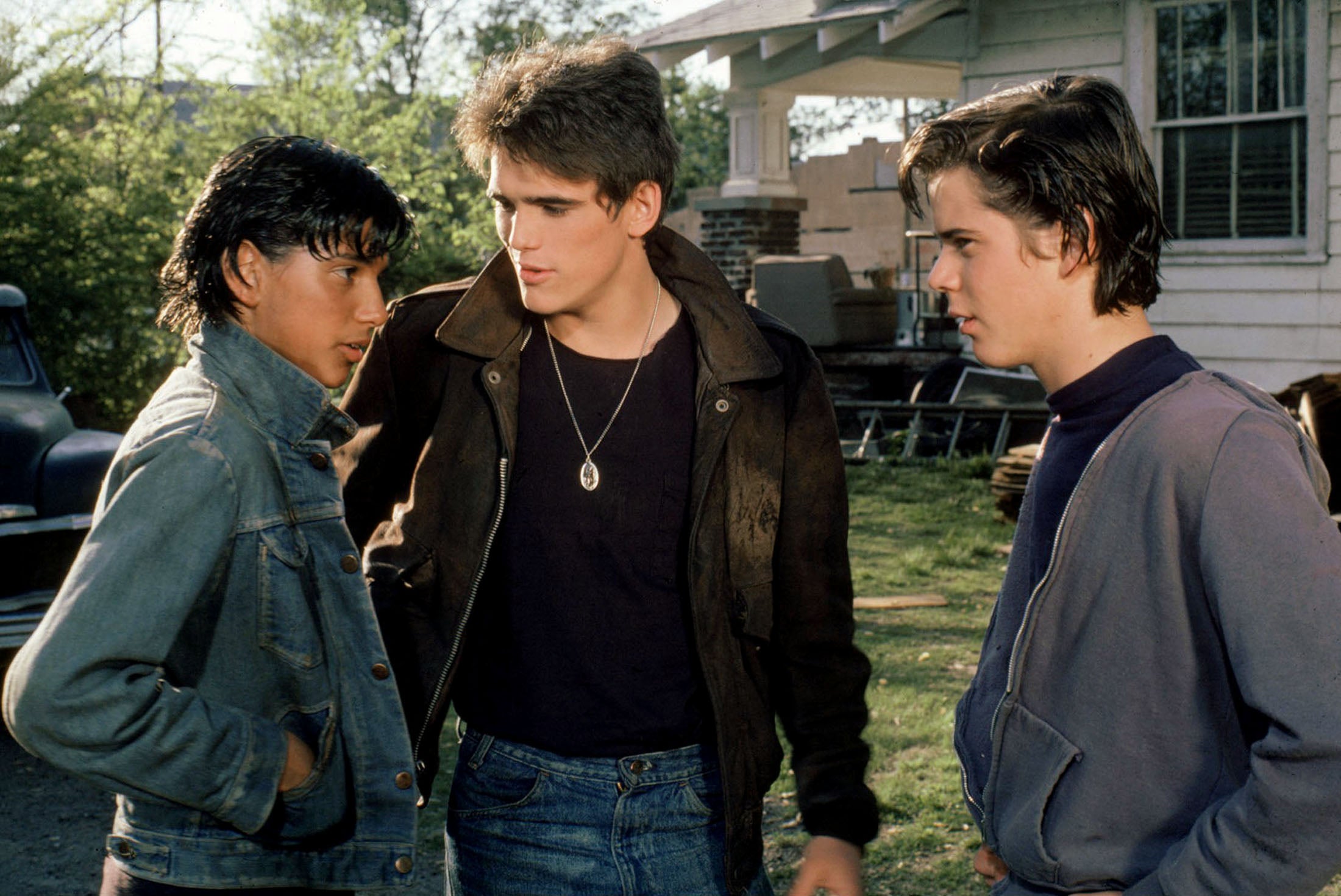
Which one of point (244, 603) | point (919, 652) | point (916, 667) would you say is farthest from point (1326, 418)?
point (244, 603)

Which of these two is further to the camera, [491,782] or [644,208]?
[644,208]

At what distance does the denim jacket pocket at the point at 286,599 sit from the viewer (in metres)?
1.98

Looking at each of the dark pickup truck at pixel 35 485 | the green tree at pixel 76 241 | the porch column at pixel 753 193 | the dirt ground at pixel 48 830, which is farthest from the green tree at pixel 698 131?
the dirt ground at pixel 48 830

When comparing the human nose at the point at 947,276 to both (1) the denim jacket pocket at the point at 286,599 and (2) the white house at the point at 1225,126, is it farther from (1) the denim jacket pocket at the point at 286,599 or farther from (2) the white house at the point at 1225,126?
(2) the white house at the point at 1225,126

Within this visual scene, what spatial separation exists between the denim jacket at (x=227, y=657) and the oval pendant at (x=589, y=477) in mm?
451

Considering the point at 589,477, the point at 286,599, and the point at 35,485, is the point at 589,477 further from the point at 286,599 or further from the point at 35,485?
the point at 35,485

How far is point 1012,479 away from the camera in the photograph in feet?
31.6

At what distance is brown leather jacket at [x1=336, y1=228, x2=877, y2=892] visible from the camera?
244cm

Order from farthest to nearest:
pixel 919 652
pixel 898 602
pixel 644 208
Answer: pixel 898 602, pixel 919 652, pixel 644 208

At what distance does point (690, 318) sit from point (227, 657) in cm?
113

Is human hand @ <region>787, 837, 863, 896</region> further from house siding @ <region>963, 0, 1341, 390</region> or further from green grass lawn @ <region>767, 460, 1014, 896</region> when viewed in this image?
house siding @ <region>963, 0, 1341, 390</region>

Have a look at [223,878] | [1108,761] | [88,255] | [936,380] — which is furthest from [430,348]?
[936,380]

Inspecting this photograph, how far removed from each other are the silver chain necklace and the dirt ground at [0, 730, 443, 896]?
2.27m

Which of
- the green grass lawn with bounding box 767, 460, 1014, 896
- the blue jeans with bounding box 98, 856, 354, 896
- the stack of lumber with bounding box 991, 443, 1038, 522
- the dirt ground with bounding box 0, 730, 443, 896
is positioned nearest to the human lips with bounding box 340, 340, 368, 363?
A: the blue jeans with bounding box 98, 856, 354, 896
